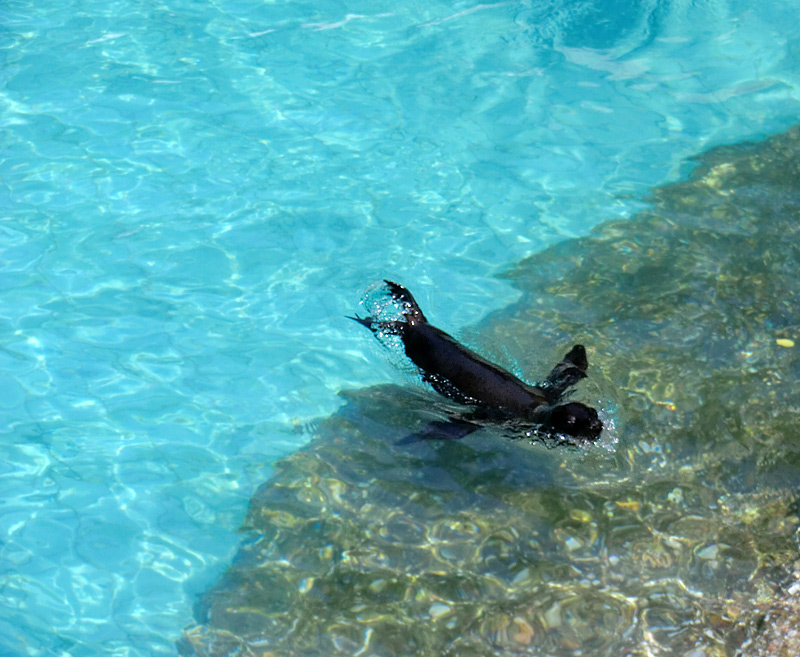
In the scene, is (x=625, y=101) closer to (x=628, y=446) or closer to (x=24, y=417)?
(x=628, y=446)

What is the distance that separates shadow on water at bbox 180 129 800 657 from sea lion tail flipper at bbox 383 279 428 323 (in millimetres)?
511

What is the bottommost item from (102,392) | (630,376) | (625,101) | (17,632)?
(17,632)

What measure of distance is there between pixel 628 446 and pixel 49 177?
5935mm

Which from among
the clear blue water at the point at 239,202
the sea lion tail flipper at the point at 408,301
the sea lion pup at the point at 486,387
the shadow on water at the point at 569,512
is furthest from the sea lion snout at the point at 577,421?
the clear blue water at the point at 239,202

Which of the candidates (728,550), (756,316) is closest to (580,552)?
(728,550)

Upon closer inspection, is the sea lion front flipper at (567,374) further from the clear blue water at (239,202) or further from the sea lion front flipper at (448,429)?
the clear blue water at (239,202)

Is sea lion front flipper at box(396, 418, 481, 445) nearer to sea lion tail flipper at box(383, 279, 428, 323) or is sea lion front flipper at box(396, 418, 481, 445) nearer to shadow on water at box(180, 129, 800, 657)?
shadow on water at box(180, 129, 800, 657)

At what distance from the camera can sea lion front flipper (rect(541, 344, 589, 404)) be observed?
5113 mm

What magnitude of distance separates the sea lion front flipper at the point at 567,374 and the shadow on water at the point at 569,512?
0.73 ft

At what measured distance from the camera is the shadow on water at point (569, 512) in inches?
166

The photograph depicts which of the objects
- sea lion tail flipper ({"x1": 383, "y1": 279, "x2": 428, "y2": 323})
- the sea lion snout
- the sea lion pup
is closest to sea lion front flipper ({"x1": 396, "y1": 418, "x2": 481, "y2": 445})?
the sea lion pup

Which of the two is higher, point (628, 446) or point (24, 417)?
point (628, 446)

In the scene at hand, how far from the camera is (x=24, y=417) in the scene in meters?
5.79

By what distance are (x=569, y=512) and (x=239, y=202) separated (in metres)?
4.45
